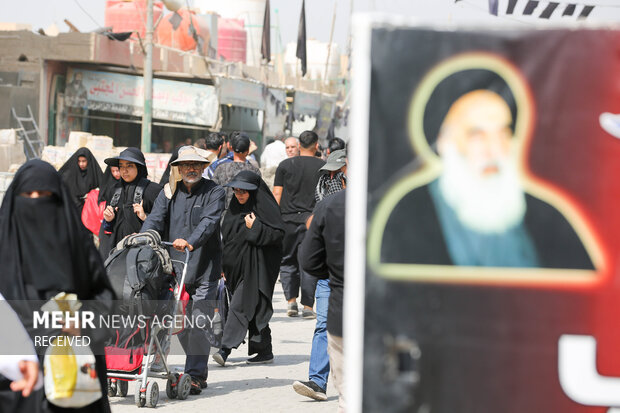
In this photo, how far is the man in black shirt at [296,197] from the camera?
438 inches

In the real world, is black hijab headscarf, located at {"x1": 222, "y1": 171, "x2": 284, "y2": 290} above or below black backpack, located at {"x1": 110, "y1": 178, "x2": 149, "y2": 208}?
below

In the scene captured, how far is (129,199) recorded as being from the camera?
8.88 meters

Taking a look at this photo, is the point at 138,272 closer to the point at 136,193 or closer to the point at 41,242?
the point at 136,193

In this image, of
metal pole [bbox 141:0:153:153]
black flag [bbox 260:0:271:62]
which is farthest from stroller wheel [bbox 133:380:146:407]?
black flag [bbox 260:0:271:62]

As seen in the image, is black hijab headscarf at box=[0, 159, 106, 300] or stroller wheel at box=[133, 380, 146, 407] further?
stroller wheel at box=[133, 380, 146, 407]

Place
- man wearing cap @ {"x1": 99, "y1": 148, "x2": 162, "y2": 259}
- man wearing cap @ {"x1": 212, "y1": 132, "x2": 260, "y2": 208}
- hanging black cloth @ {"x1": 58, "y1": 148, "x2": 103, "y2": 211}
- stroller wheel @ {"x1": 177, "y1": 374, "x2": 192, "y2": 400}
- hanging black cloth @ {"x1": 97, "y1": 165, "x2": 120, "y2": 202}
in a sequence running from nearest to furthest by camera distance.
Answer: stroller wheel @ {"x1": 177, "y1": 374, "x2": 192, "y2": 400}, man wearing cap @ {"x1": 99, "y1": 148, "x2": 162, "y2": 259}, hanging black cloth @ {"x1": 97, "y1": 165, "x2": 120, "y2": 202}, man wearing cap @ {"x1": 212, "y1": 132, "x2": 260, "y2": 208}, hanging black cloth @ {"x1": 58, "y1": 148, "x2": 103, "y2": 211}

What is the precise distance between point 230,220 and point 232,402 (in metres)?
2.14

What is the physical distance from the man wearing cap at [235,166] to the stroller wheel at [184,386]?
283cm

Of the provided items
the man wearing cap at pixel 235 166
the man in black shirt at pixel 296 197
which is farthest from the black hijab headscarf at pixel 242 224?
the man in black shirt at pixel 296 197

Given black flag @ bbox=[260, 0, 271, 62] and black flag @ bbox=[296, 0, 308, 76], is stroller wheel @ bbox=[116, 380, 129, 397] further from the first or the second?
black flag @ bbox=[296, 0, 308, 76]

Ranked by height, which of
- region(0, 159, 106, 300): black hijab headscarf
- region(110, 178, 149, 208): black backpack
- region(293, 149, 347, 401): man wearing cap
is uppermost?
region(110, 178, 149, 208): black backpack

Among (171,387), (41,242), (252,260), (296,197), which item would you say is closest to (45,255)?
(41,242)

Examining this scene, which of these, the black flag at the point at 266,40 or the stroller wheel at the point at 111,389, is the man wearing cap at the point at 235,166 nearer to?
the stroller wheel at the point at 111,389

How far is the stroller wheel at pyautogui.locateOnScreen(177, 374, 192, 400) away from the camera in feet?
24.4
